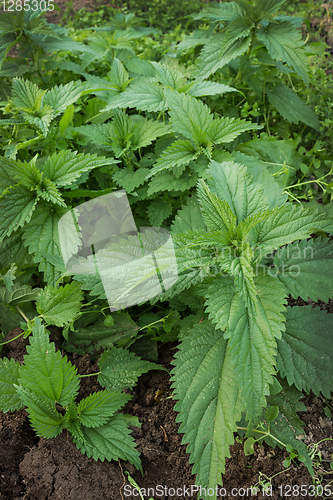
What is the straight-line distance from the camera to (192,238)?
147 cm

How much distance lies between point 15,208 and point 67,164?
381 millimetres

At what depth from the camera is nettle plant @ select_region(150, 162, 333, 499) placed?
4.48ft

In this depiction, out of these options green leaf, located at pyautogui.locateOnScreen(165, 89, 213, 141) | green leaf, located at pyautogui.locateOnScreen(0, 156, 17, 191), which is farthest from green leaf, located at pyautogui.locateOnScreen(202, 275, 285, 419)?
green leaf, located at pyautogui.locateOnScreen(0, 156, 17, 191)

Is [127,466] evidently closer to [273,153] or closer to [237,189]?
[237,189]

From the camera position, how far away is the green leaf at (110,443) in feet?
5.07

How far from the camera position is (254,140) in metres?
2.43

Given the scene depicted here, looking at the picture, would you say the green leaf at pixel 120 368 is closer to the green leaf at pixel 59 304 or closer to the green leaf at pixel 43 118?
the green leaf at pixel 59 304

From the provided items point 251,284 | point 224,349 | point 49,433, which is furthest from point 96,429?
point 251,284

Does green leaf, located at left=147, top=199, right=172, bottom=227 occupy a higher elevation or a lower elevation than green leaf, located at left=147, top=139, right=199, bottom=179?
lower

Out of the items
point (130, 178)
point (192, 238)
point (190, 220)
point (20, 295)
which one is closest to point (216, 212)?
point (192, 238)

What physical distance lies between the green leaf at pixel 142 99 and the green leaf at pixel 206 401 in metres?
1.36

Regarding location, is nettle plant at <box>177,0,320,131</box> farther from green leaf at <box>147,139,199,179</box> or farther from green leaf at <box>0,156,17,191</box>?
green leaf at <box>0,156,17,191</box>

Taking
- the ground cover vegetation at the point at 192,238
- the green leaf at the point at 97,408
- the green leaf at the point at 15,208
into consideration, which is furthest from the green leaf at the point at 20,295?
the green leaf at the point at 97,408

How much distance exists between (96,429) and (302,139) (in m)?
2.60
